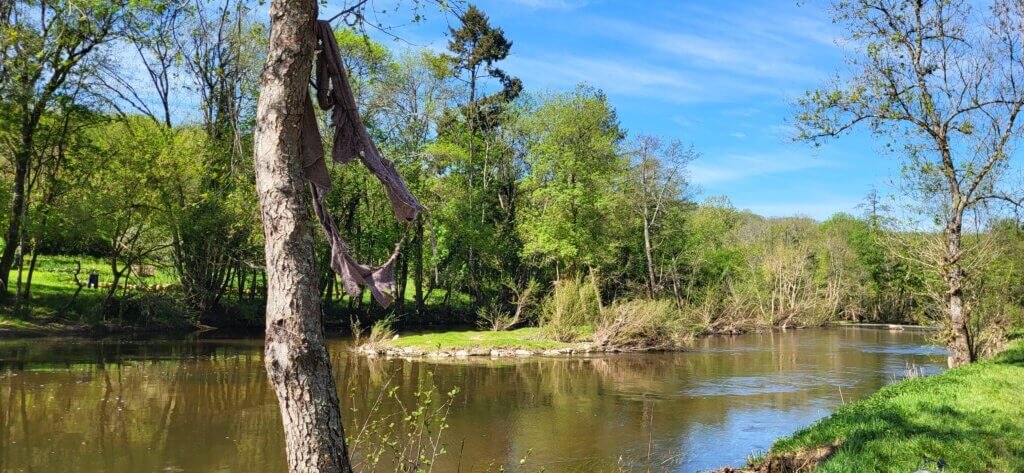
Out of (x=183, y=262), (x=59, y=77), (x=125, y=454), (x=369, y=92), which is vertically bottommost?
(x=125, y=454)

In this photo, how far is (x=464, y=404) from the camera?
1553 centimetres

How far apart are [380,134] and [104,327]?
1469cm

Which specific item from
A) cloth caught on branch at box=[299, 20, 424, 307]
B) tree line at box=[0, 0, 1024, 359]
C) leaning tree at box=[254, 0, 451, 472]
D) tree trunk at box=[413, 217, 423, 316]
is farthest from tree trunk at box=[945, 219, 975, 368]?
tree trunk at box=[413, 217, 423, 316]

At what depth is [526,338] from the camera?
89.9 ft

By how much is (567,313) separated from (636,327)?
9.69 feet

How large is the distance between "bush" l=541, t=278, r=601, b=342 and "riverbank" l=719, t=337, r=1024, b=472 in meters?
16.0

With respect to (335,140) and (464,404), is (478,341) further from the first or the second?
(335,140)

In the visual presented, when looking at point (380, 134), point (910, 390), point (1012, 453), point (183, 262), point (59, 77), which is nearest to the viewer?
point (1012, 453)

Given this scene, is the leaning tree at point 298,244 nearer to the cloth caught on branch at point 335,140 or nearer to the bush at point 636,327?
the cloth caught on branch at point 335,140

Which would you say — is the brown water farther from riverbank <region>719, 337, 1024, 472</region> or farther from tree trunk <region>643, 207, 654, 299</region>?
tree trunk <region>643, 207, 654, 299</region>

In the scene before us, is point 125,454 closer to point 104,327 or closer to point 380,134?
point 104,327

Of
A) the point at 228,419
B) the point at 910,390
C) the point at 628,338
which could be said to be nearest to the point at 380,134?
the point at 628,338

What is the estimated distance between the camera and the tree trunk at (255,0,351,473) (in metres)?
4.08

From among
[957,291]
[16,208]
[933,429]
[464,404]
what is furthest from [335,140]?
[16,208]
